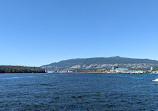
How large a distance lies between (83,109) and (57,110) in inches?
207

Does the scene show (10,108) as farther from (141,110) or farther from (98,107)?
(141,110)

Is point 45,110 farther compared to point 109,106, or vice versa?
point 109,106

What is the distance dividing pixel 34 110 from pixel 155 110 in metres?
24.4

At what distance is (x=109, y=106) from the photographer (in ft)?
119

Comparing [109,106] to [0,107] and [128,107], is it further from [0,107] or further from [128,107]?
[0,107]

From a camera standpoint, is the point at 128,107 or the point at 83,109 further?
the point at 128,107

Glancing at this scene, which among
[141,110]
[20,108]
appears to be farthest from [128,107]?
[20,108]

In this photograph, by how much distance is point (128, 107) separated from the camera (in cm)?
3531

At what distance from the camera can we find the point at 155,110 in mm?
32969

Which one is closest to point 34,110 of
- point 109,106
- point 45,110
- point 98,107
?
point 45,110

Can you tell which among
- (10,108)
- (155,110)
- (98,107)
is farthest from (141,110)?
(10,108)

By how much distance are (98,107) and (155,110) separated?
1152 cm

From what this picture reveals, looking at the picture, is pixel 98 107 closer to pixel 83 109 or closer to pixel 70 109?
pixel 83 109

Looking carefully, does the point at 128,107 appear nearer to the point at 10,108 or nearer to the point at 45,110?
the point at 45,110
